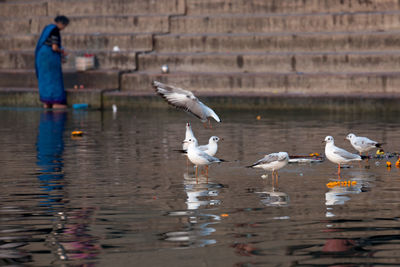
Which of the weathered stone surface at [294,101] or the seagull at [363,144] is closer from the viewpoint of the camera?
the seagull at [363,144]

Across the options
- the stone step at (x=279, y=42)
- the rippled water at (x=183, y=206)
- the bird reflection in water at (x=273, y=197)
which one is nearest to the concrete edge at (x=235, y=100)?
the stone step at (x=279, y=42)

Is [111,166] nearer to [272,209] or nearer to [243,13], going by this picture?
[272,209]

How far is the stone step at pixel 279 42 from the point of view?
24250 mm

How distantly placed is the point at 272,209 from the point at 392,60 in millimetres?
15694

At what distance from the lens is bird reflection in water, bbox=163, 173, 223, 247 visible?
731 centimetres

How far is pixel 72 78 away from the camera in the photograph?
26.8 m

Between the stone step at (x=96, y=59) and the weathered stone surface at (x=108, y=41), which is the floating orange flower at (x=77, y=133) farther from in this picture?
the weathered stone surface at (x=108, y=41)

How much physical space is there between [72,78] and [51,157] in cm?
1318

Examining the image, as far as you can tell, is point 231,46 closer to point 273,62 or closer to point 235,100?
point 273,62

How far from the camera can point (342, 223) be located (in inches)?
315

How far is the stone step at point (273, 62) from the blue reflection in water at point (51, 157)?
478cm

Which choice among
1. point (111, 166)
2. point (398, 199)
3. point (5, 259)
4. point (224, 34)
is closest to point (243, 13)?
point (224, 34)

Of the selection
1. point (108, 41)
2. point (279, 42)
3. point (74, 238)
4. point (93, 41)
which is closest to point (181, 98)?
point (74, 238)

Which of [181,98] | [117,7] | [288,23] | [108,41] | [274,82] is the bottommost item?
[274,82]
